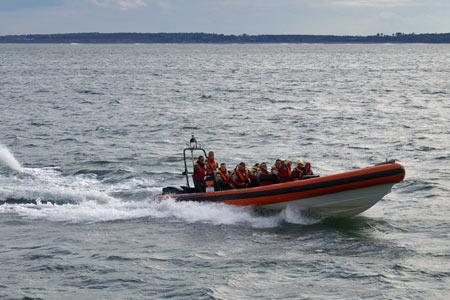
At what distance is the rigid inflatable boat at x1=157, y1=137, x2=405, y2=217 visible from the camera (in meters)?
12.1

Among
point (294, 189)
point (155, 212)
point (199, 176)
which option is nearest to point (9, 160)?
point (155, 212)

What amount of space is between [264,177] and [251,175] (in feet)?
1.08

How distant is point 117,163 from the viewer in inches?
780

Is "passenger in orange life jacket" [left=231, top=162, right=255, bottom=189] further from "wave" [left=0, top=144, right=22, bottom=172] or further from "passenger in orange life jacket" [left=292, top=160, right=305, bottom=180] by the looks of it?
"wave" [left=0, top=144, right=22, bottom=172]

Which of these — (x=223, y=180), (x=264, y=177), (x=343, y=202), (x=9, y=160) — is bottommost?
(x=9, y=160)

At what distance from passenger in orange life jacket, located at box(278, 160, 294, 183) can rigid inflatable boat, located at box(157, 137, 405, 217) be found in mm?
712

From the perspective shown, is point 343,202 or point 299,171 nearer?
point 343,202

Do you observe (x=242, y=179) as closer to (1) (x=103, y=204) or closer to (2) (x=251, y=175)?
(2) (x=251, y=175)

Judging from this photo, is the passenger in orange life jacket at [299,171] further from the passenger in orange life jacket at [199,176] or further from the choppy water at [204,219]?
the passenger in orange life jacket at [199,176]

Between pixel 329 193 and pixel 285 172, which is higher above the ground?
pixel 285 172

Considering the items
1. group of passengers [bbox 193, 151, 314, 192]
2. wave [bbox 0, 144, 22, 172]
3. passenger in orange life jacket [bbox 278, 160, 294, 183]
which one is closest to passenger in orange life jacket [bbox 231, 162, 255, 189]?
group of passengers [bbox 193, 151, 314, 192]

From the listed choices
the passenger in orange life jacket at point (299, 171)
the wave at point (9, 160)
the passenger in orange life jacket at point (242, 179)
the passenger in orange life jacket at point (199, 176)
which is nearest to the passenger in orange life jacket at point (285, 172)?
the passenger in orange life jacket at point (299, 171)

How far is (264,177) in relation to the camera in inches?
541

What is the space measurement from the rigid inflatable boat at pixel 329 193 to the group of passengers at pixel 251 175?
1.22ft
